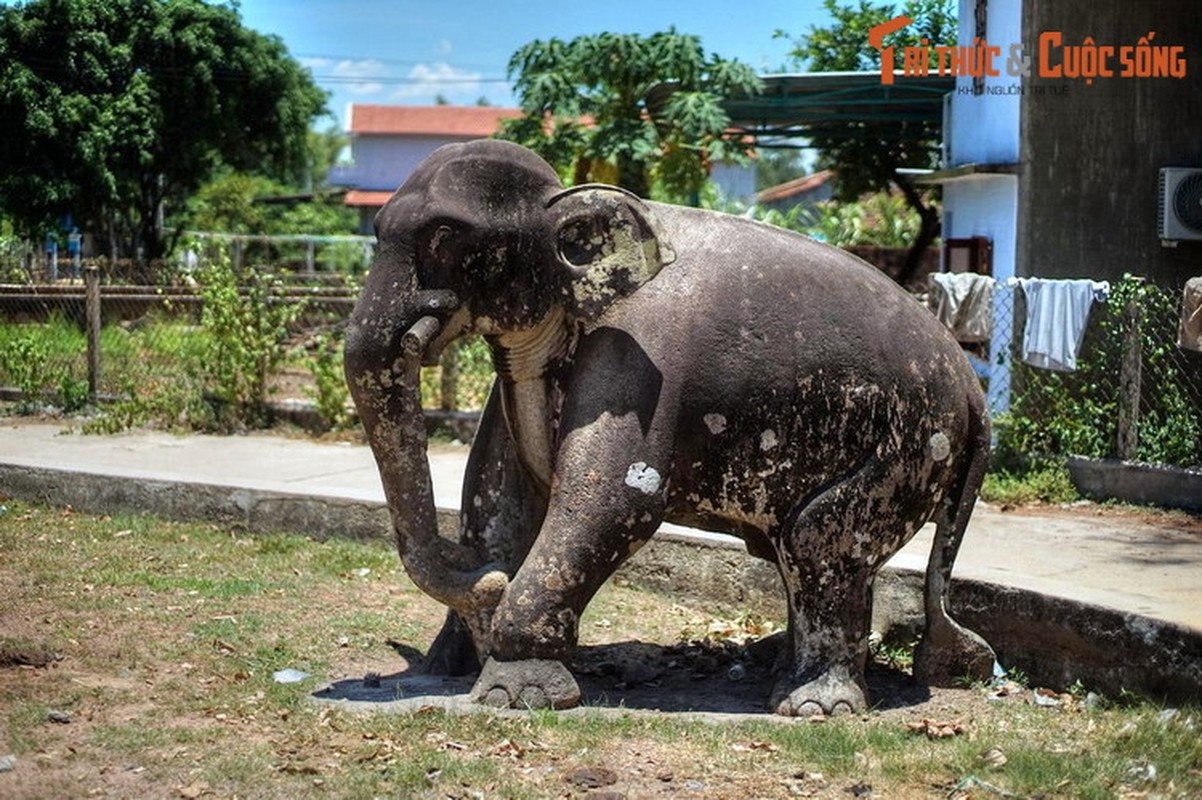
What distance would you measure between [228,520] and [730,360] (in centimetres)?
454

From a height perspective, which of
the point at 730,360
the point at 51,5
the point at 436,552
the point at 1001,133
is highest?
the point at 51,5

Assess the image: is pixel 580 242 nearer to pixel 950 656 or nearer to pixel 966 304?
pixel 950 656

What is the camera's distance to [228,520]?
9.05 meters

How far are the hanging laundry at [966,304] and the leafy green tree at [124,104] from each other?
17.2 metres

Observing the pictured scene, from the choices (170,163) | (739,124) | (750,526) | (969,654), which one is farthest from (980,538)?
(170,163)

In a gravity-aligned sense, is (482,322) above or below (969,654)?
above

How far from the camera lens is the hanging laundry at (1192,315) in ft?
31.4

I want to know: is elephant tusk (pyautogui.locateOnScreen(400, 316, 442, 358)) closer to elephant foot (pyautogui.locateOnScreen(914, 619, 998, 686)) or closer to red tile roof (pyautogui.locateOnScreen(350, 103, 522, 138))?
elephant foot (pyautogui.locateOnScreen(914, 619, 998, 686))

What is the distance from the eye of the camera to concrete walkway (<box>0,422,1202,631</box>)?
21.6ft

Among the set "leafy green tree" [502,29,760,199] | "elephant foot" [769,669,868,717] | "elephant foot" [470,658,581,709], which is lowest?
"elephant foot" [769,669,868,717]

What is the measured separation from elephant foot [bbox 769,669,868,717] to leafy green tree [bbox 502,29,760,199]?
10.7 meters

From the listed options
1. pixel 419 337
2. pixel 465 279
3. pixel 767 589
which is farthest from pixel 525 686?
pixel 767 589

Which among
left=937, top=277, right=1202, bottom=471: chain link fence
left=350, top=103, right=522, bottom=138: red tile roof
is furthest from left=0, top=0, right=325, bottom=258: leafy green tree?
left=350, top=103, right=522, bottom=138: red tile roof

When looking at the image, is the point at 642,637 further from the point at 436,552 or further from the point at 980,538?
the point at 980,538
